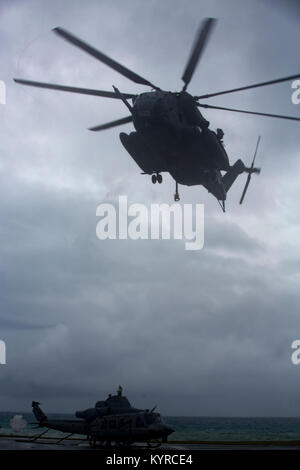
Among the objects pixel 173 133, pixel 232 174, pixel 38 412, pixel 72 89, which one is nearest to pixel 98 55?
pixel 72 89

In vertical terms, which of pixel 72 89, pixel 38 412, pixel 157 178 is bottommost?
pixel 38 412

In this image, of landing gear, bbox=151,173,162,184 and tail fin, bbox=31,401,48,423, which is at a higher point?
landing gear, bbox=151,173,162,184

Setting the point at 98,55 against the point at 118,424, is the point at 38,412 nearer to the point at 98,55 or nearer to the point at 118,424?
the point at 118,424

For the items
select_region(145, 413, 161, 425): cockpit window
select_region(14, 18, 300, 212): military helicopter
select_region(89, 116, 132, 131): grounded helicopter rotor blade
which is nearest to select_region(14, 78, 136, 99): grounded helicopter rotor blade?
select_region(14, 18, 300, 212): military helicopter

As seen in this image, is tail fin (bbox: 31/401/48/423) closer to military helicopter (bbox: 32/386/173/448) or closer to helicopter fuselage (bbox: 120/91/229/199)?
military helicopter (bbox: 32/386/173/448)
